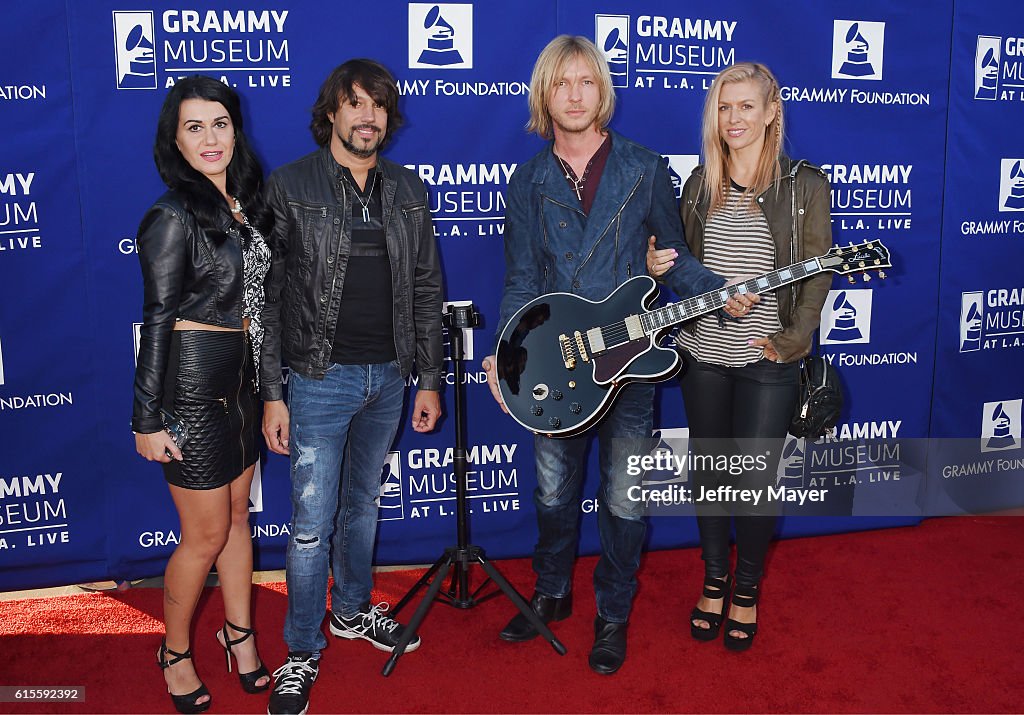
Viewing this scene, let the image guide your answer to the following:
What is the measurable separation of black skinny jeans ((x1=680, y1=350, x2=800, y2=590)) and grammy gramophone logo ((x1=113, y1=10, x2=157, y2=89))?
7.62 ft

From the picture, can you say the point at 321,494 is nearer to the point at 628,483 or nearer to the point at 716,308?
the point at 628,483

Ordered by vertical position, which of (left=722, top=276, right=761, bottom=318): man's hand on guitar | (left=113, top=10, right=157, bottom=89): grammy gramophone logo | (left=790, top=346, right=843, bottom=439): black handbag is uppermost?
(left=113, top=10, right=157, bottom=89): grammy gramophone logo

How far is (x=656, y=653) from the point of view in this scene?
2.94 meters

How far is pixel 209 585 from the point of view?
350 centimetres

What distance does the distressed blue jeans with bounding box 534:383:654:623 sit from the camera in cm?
277

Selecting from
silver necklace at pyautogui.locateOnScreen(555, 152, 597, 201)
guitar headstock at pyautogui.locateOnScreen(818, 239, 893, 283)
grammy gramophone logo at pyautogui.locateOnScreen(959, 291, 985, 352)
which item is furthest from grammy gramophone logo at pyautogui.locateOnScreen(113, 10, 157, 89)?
grammy gramophone logo at pyautogui.locateOnScreen(959, 291, 985, 352)

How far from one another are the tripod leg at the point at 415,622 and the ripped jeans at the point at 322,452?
0.77 ft

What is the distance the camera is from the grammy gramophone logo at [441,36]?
3.36 meters

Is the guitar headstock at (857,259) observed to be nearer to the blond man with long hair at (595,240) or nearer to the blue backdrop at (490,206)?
the blond man with long hair at (595,240)

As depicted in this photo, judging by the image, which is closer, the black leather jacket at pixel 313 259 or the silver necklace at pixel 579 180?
the black leather jacket at pixel 313 259

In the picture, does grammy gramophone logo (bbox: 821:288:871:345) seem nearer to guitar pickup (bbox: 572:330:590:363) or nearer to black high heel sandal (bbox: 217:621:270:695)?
guitar pickup (bbox: 572:330:590:363)

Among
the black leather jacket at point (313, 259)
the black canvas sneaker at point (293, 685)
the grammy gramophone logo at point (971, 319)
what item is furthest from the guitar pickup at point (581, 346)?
the grammy gramophone logo at point (971, 319)

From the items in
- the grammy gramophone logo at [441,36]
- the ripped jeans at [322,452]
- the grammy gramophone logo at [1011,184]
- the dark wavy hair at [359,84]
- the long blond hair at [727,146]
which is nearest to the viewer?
the dark wavy hair at [359,84]

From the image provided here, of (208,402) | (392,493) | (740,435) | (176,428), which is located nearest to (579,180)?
(740,435)
